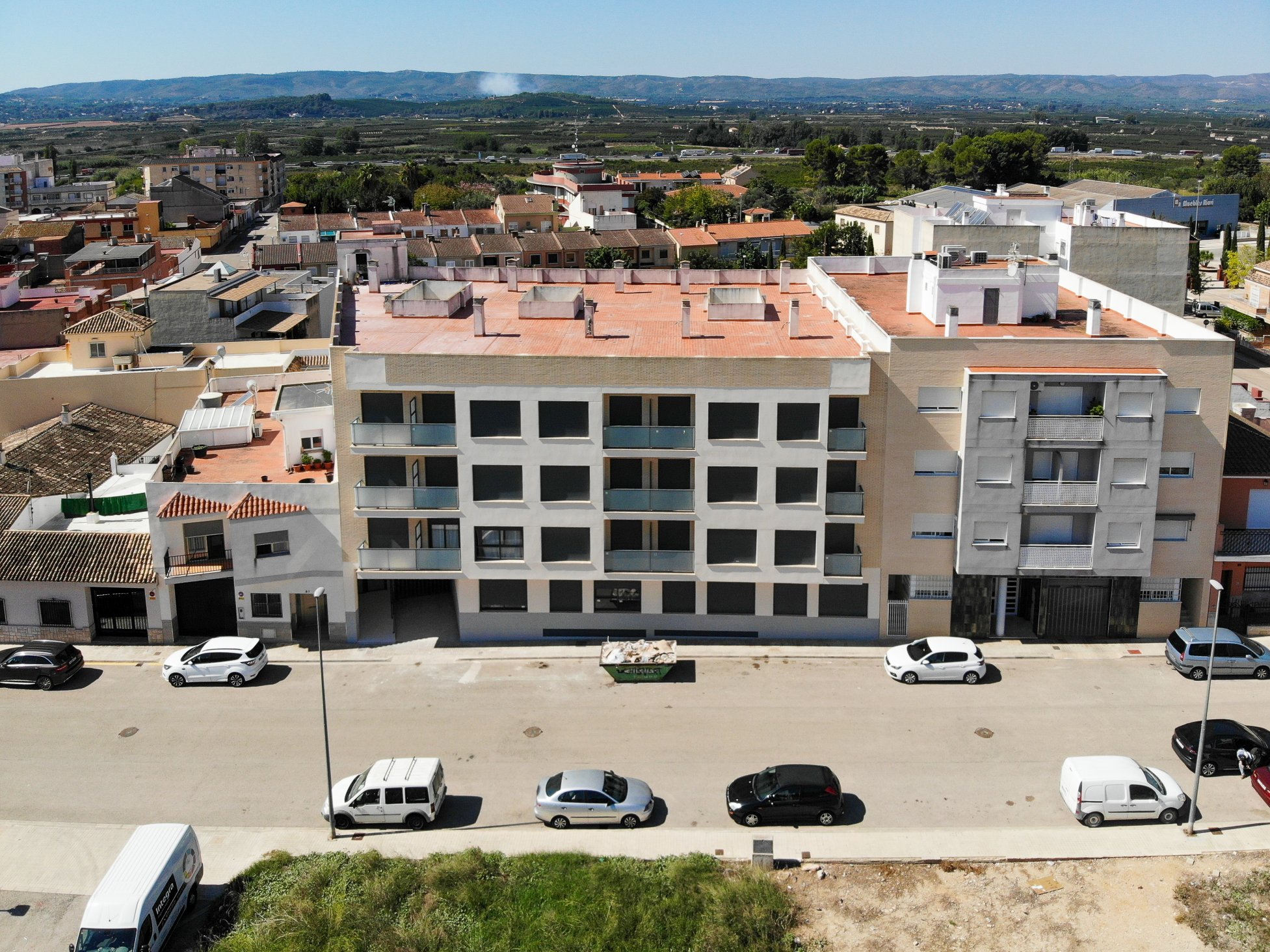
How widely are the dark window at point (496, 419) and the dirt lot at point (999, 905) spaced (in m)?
15.6

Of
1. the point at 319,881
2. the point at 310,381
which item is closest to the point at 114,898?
the point at 319,881

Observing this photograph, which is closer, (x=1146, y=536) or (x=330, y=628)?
(x=1146, y=536)

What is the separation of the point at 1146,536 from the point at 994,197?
3284 cm

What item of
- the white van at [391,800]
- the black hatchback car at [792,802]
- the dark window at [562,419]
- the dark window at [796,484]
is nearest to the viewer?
the black hatchback car at [792,802]

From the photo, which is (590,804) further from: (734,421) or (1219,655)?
(1219,655)

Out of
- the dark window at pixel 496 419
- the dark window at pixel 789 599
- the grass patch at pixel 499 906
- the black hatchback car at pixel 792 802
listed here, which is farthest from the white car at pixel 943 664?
the dark window at pixel 496 419

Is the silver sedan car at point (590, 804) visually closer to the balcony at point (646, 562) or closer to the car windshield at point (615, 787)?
the car windshield at point (615, 787)

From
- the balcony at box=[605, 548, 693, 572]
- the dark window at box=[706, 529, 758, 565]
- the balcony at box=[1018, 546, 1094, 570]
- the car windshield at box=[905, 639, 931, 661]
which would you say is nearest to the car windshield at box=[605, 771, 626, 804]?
the balcony at box=[605, 548, 693, 572]

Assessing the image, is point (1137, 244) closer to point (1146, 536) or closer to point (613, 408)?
point (1146, 536)

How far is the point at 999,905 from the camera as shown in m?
24.6

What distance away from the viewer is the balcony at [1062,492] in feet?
112

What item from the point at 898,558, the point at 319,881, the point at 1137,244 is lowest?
the point at 319,881

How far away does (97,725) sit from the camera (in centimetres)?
3228

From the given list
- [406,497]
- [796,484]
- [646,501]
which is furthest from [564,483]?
[796,484]
